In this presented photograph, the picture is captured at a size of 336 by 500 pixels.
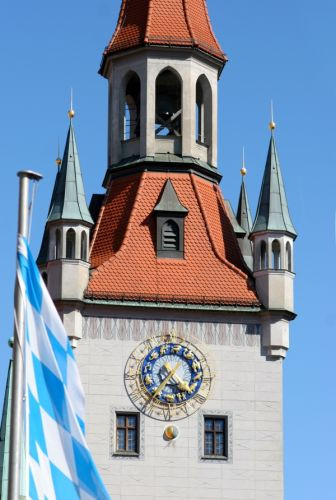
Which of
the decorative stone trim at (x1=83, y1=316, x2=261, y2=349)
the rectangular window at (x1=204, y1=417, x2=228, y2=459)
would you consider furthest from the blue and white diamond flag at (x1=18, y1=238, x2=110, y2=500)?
the decorative stone trim at (x1=83, y1=316, x2=261, y2=349)

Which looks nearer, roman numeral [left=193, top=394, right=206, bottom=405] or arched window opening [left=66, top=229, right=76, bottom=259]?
roman numeral [left=193, top=394, right=206, bottom=405]

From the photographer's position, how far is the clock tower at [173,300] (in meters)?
50.5

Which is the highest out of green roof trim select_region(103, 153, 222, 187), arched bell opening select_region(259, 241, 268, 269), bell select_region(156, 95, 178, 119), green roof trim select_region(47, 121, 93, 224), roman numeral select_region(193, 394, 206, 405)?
bell select_region(156, 95, 178, 119)

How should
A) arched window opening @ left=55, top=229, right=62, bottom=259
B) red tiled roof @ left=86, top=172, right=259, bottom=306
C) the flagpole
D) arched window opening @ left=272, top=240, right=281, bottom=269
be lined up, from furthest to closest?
arched window opening @ left=272, top=240, right=281, bottom=269 → arched window opening @ left=55, top=229, right=62, bottom=259 → red tiled roof @ left=86, top=172, right=259, bottom=306 → the flagpole

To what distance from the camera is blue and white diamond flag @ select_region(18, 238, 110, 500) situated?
25.9m

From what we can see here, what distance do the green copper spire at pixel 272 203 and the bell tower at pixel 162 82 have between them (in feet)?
8.22

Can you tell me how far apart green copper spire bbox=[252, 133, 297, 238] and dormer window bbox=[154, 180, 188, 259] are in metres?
1.94

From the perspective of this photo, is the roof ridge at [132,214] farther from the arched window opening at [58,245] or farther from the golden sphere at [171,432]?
the golden sphere at [171,432]

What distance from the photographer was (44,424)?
2614 cm

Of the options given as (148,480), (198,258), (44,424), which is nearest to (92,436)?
(148,480)

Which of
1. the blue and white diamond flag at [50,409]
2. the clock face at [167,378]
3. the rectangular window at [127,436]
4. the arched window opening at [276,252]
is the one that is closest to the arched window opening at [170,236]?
the arched window opening at [276,252]

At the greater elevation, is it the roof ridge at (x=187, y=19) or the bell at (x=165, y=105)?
the roof ridge at (x=187, y=19)

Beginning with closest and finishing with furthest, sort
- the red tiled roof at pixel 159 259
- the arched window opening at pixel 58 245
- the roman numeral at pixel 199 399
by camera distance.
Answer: the roman numeral at pixel 199 399
the red tiled roof at pixel 159 259
the arched window opening at pixel 58 245

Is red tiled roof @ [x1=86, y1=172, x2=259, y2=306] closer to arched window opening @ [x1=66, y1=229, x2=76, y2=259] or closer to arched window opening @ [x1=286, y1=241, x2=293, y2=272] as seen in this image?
arched window opening @ [x1=66, y1=229, x2=76, y2=259]
